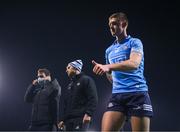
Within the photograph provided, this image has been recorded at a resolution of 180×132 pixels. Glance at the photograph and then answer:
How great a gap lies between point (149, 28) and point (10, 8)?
4.94 metres

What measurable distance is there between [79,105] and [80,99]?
0.31 ft

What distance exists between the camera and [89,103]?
4996mm

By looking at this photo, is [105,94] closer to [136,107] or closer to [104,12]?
[104,12]

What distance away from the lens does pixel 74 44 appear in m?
12.7

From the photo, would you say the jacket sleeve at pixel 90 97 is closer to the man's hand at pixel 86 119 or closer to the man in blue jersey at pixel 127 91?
the man's hand at pixel 86 119

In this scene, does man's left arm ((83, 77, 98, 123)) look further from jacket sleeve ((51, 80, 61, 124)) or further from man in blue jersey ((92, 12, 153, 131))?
man in blue jersey ((92, 12, 153, 131))

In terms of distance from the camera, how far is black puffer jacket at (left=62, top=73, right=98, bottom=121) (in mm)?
4891

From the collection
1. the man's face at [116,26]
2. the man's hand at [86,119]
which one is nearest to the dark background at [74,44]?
the man's hand at [86,119]

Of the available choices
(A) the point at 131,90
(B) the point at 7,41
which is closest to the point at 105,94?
(B) the point at 7,41

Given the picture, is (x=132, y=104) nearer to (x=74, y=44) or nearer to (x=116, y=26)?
(x=116, y=26)

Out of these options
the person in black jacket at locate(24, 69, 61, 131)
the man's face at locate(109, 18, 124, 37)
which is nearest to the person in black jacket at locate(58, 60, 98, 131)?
the person in black jacket at locate(24, 69, 61, 131)

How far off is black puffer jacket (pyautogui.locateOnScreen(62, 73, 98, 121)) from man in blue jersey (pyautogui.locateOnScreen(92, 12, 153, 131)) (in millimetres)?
1632

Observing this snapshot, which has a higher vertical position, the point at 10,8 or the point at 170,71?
the point at 10,8

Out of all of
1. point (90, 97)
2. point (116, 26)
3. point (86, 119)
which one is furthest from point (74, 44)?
point (116, 26)
